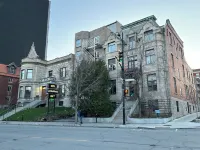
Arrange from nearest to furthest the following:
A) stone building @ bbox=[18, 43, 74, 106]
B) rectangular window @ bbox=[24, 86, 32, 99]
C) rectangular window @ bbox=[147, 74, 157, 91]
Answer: rectangular window @ bbox=[147, 74, 157, 91] → stone building @ bbox=[18, 43, 74, 106] → rectangular window @ bbox=[24, 86, 32, 99]

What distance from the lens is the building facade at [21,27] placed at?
86.6 meters

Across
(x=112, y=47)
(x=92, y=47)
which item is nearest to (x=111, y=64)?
(x=112, y=47)

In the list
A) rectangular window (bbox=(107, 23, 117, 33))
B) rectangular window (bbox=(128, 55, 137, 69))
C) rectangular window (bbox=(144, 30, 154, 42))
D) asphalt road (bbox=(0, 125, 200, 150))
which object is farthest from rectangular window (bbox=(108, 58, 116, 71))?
asphalt road (bbox=(0, 125, 200, 150))

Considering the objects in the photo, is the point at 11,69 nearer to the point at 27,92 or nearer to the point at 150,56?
the point at 27,92

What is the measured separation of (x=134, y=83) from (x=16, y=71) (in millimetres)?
42755

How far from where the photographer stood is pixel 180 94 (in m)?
30.2

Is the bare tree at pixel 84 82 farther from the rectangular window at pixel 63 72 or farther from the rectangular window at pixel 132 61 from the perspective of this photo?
the rectangular window at pixel 63 72

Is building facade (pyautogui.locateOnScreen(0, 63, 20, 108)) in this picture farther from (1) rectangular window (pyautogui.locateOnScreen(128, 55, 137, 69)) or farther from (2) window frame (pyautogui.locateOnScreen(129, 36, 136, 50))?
(2) window frame (pyautogui.locateOnScreen(129, 36, 136, 50))

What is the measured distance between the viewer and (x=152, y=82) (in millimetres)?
27125

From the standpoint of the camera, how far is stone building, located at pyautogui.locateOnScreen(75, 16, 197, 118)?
85.3 ft

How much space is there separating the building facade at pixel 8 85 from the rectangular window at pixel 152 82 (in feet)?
130

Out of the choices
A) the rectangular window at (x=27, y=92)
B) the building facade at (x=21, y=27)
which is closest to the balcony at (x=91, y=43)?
the rectangular window at (x=27, y=92)

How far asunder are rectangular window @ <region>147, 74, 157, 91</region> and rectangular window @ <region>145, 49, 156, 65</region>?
212 cm

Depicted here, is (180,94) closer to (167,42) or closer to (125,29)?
(167,42)
